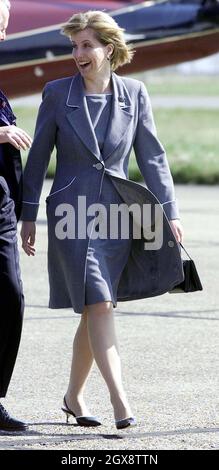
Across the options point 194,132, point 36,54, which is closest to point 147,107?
point 36,54

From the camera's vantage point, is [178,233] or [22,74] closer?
[178,233]

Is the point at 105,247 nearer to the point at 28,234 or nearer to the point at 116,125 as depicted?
the point at 28,234

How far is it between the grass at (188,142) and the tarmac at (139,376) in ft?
26.4

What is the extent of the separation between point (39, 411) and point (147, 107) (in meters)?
1.46

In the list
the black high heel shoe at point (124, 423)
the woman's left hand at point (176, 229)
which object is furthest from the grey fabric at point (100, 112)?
the black high heel shoe at point (124, 423)

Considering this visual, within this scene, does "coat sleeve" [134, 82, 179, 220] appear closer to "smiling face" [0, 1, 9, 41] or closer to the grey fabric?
the grey fabric

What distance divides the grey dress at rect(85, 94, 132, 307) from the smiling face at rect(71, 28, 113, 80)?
12 centimetres

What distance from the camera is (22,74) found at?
15.6 metres

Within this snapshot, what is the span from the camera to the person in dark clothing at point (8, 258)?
526cm

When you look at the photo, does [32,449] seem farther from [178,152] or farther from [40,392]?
[178,152]

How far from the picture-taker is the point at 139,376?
647 centimetres

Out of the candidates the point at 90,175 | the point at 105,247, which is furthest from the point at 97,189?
the point at 105,247

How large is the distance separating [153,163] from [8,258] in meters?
0.77

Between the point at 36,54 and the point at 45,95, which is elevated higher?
the point at 45,95
